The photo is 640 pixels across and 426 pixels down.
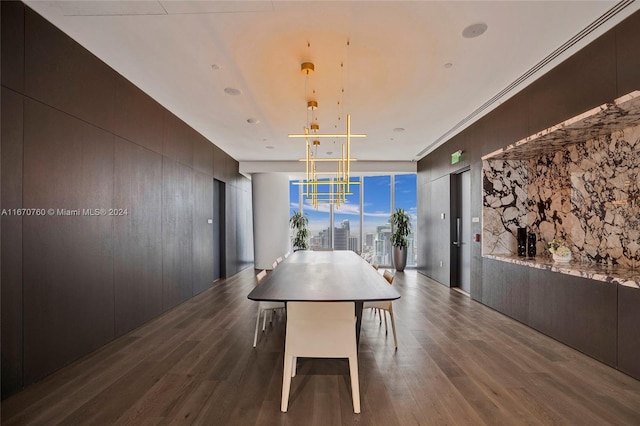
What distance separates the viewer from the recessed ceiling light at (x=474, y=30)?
2.95 meters

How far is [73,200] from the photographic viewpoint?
3164 mm

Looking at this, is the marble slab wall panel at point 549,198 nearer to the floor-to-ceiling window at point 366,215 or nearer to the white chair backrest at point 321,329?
the white chair backrest at point 321,329

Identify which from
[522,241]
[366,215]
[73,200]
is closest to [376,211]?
[366,215]

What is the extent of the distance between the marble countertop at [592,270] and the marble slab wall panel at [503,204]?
2.35 ft

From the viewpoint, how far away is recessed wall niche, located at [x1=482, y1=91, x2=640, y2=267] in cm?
327

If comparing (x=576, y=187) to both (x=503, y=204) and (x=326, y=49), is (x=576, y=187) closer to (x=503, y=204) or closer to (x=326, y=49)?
(x=503, y=204)

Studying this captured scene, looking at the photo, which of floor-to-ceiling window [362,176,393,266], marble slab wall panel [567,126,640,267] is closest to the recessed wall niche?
marble slab wall panel [567,126,640,267]

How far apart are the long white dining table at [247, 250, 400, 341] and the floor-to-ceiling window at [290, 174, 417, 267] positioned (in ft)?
20.9

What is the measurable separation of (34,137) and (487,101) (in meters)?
5.37

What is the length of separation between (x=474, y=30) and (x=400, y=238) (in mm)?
6855

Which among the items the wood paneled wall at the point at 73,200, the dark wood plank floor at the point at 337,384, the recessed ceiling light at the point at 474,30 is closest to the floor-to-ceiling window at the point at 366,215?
the wood paneled wall at the point at 73,200

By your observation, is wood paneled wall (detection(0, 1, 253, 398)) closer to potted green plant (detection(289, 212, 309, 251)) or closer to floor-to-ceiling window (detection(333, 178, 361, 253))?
potted green plant (detection(289, 212, 309, 251))

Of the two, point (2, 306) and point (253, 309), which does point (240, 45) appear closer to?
point (2, 306)

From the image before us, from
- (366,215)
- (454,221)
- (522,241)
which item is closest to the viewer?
(522,241)
